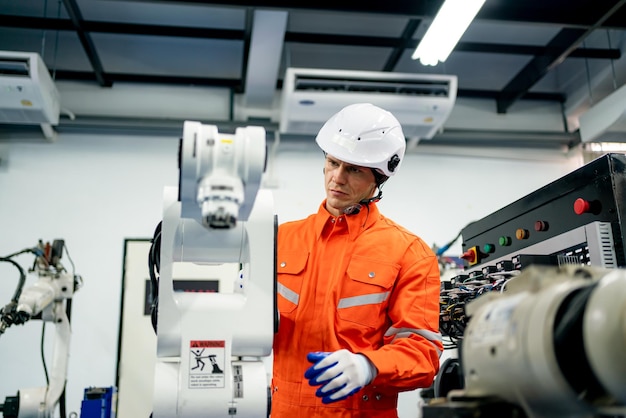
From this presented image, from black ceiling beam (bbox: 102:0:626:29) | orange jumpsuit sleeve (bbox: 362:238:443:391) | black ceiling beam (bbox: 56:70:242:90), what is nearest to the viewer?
orange jumpsuit sleeve (bbox: 362:238:443:391)

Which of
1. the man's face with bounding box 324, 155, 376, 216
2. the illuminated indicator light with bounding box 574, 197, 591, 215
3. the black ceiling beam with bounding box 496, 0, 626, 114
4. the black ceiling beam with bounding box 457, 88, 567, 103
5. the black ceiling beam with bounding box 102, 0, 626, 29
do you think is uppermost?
the black ceiling beam with bounding box 457, 88, 567, 103

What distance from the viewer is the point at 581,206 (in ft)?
5.58

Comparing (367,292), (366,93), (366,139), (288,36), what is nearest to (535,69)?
(366,93)

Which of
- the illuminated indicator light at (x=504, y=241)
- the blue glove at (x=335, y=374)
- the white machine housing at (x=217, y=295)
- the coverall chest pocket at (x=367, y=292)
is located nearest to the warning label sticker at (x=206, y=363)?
the white machine housing at (x=217, y=295)

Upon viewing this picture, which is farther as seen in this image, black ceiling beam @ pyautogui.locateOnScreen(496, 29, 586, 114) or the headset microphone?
black ceiling beam @ pyautogui.locateOnScreen(496, 29, 586, 114)

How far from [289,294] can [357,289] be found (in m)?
0.21

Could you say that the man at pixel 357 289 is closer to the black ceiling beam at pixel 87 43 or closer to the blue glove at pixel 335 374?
the blue glove at pixel 335 374

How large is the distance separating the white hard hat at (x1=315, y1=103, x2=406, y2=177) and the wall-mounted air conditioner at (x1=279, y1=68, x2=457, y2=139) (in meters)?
2.25

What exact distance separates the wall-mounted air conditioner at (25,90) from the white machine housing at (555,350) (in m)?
3.84

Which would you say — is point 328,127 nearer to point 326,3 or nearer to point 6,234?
point 326,3

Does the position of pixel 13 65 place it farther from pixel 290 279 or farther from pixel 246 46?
pixel 290 279

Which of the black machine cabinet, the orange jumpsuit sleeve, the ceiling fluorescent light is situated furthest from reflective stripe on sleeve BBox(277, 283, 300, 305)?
the ceiling fluorescent light

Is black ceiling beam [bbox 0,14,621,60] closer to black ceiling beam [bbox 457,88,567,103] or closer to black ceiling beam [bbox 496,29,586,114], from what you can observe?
black ceiling beam [bbox 496,29,586,114]

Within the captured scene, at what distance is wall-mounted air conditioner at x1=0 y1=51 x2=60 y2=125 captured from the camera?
12.6 feet
